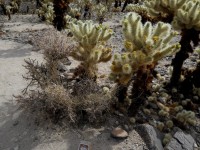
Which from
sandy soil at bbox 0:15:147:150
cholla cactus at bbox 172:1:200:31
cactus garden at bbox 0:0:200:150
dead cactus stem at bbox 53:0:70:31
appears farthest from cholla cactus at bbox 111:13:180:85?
dead cactus stem at bbox 53:0:70:31

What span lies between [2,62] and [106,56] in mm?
2693

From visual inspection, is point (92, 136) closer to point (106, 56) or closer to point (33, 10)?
point (106, 56)

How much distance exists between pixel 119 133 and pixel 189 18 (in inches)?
86.6

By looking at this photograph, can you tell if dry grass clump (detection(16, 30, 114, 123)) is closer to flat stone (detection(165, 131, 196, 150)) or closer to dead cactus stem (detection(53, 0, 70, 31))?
flat stone (detection(165, 131, 196, 150))

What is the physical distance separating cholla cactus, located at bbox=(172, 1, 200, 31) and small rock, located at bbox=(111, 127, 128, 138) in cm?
206

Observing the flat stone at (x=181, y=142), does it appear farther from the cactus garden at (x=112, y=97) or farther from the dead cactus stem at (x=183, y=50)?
the dead cactus stem at (x=183, y=50)

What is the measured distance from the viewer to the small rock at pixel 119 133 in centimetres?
446

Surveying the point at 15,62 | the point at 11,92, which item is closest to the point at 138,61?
the point at 11,92

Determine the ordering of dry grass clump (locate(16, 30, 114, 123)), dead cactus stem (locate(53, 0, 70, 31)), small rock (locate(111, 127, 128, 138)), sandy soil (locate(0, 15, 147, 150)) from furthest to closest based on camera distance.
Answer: dead cactus stem (locate(53, 0, 70, 31)) < dry grass clump (locate(16, 30, 114, 123)) < small rock (locate(111, 127, 128, 138)) < sandy soil (locate(0, 15, 147, 150))

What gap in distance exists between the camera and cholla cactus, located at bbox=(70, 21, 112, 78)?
5230 millimetres

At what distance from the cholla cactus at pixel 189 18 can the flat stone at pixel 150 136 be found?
1829 mm

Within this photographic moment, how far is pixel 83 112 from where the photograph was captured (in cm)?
471

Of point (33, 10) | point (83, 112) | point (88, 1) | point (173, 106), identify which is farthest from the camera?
point (33, 10)

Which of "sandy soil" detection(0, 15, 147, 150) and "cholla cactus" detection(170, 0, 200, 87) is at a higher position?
"cholla cactus" detection(170, 0, 200, 87)
